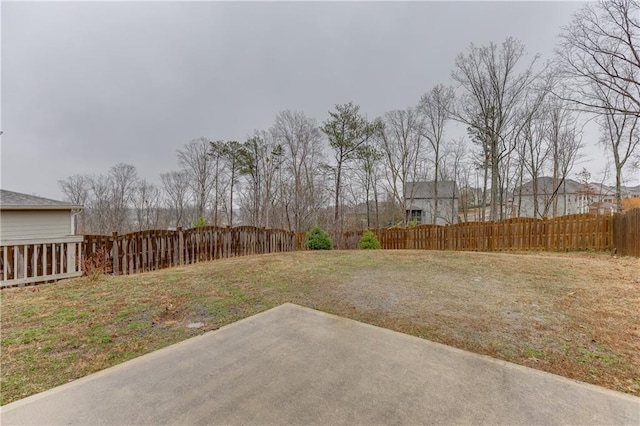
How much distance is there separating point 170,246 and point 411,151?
22.0 m

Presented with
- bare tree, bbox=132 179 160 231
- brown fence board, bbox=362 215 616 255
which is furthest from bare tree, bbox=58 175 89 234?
brown fence board, bbox=362 215 616 255

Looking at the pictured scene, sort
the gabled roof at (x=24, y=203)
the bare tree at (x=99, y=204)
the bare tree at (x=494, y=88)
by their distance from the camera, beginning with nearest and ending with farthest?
the gabled roof at (x=24, y=203) < the bare tree at (x=494, y=88) < the bare tree at (x=99, y=204)

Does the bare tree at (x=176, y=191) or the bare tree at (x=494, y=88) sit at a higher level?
the bare tree at (x=494, y=88)

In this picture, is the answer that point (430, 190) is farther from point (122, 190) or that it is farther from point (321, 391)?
point (122, 190)

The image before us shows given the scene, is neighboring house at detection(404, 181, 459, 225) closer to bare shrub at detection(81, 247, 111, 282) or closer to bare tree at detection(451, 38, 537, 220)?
bare tree at detection(451, 38, 537, 220)

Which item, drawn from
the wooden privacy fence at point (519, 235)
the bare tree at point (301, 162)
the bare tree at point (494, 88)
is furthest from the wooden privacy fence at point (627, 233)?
the bare tree at point (301, 162)

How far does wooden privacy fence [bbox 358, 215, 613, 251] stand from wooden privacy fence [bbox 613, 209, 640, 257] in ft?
1.86

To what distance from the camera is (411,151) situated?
24391 millimetres

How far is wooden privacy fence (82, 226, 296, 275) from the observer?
6.45 m

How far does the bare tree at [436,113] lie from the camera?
20.5 meters

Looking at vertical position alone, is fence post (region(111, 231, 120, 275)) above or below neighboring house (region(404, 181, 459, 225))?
below

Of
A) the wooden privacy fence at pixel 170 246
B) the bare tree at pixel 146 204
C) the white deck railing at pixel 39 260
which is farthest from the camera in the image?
the bare tree at pixel 146 204

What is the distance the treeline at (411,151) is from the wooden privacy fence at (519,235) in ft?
13.0

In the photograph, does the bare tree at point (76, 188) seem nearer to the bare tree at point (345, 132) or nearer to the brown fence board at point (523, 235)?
the bare tree at point (345, 132)
